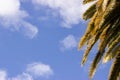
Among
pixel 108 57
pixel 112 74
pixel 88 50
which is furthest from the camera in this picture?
pixel 108 57

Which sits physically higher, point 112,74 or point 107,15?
point 107,15

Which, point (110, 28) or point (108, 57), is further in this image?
point (108, 57)

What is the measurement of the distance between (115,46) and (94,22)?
1.28 m

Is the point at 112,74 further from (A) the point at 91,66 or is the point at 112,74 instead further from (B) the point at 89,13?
(B) the point at 89,13

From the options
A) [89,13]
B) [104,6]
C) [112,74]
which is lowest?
[112,74]

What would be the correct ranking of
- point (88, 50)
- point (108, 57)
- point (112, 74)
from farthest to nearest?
point (108, 57), point (88, 50), point (112, 74)

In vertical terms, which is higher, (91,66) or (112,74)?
(91,66)

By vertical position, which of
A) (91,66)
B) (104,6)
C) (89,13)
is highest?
(89,13)

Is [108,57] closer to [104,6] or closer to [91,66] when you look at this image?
[91,66]

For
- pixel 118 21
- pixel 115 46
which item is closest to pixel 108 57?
pixel 115 46

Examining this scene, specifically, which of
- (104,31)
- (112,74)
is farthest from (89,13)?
(112,74)

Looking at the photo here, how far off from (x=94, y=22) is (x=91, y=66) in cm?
176

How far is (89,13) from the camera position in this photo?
63.3ft

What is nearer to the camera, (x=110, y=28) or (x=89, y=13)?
(x=110, y=28)
